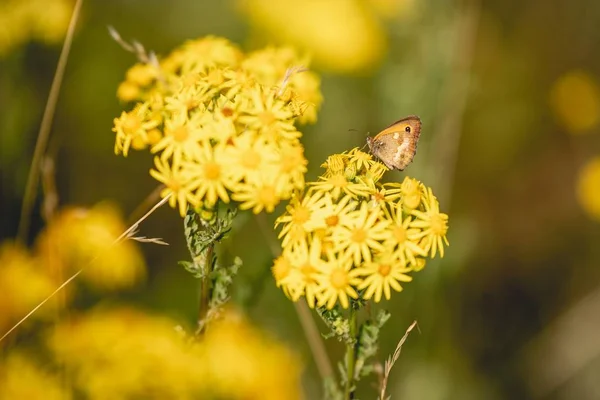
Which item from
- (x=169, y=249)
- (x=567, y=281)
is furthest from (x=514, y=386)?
(x=169, y=249)

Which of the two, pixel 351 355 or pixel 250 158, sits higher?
pixel 250 158

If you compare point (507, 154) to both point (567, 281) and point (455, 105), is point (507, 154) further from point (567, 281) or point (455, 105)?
point (455, 105)

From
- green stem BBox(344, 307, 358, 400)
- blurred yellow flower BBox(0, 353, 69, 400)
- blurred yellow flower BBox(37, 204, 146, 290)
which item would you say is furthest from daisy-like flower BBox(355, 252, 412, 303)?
blurred yellow flower BBox(37, 204, 146, 290)

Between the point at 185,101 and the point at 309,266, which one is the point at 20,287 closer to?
the point at 185,101

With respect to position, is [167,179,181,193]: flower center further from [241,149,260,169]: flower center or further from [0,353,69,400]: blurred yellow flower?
[0,353,69,400]: blurred yellow flower

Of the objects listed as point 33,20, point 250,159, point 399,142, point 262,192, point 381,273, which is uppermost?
point 33,20

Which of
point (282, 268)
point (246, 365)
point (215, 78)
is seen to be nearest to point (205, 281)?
point (282, 268)
